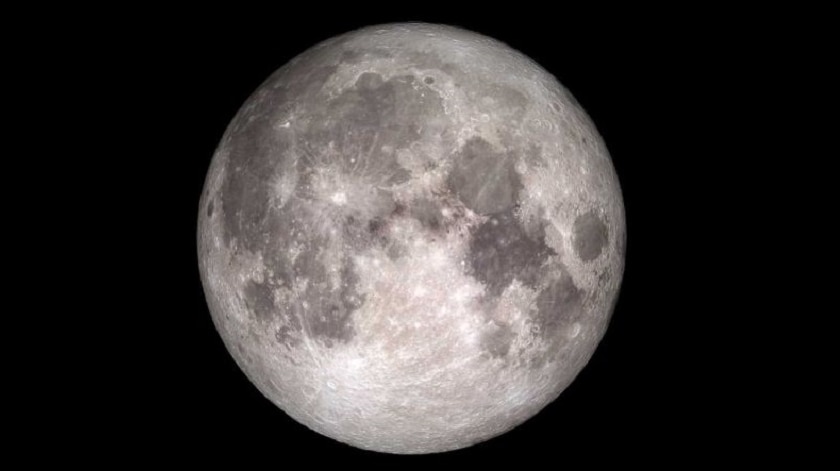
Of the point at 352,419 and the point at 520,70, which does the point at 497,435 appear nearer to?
the point at 352,419

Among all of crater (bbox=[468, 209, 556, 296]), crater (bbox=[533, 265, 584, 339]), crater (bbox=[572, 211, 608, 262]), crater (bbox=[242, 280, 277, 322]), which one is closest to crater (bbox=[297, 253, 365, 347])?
crater (bbox=[242, 280, 277, 322])

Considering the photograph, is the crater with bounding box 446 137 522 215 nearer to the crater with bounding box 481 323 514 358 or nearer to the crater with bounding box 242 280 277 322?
the crater with bounding box 481 323 514 358

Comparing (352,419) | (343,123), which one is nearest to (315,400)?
(352,419)

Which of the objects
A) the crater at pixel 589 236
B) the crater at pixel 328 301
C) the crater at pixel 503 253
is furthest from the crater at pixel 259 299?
the crater at pixel 589 236

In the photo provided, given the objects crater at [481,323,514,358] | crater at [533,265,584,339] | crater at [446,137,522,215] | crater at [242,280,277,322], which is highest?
crater at [446,137,522,215]

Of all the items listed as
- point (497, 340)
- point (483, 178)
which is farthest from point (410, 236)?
point (497, 340)

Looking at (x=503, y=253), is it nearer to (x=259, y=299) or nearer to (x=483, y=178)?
(x=483, y=178)

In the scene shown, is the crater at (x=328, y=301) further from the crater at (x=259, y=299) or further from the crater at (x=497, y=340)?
the crater at (x=497, y=340)
